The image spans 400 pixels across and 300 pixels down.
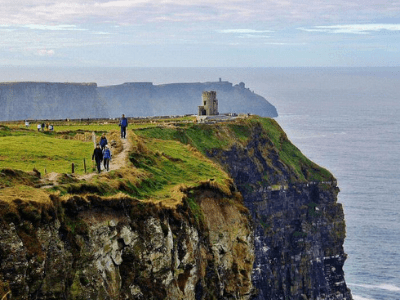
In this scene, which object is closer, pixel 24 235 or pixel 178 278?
pixel 24 235

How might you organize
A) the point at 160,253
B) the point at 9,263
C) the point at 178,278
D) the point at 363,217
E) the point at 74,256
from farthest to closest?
the point at 363,217 < the point at 178,278 < the point at 160,253 < the point at 74,256 < the point at 9,263

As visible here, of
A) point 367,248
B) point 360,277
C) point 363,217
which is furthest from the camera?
point 363,217

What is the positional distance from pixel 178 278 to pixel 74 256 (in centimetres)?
884

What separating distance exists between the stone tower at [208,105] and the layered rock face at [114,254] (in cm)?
8699

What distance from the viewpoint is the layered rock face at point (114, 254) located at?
30750mm

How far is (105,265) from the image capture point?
35062mm

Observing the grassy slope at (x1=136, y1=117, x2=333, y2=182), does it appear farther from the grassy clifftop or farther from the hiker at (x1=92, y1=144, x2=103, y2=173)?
the hiker at (x1=92, y1=144, x2=103, y2=173)

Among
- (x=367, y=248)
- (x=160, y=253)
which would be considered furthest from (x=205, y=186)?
(x=367, y=248)

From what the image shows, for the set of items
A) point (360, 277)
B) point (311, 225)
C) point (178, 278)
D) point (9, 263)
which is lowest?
point (360, 277)

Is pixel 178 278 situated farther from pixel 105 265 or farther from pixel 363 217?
pixel 363 217

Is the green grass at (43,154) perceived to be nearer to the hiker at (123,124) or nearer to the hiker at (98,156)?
the hiker at (98,156)

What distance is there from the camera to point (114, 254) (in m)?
35.7

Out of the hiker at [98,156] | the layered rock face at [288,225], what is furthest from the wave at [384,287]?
the hiker at [98,156]

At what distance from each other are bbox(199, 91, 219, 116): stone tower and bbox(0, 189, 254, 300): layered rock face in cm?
8699
